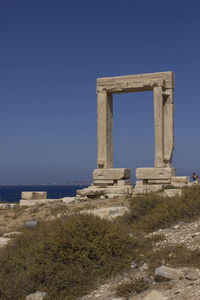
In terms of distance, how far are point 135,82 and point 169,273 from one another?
1305 centimetres

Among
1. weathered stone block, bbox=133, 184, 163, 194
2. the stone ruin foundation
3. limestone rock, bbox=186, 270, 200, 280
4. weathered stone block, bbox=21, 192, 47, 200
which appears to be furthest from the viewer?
weathered stone block, bbox=21, 192, 47, 200

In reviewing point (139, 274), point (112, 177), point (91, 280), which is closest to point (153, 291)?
point (139, 274)

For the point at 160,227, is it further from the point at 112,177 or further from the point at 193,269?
the point at 112,177

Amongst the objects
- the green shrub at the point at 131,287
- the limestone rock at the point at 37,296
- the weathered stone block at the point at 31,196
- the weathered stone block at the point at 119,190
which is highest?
the weathered stone block at the point at 119,190

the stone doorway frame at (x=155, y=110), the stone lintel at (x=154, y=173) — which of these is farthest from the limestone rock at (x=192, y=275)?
the stone doorway frame at (x=155, y=110)

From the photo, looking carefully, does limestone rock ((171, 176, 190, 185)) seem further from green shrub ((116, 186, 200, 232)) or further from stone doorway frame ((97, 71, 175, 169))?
green shrub ((116, 186, 200, 232))

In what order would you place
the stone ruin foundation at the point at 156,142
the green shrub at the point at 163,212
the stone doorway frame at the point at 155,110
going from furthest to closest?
1. the stone doorway frame at the point at 155,110
2. the stone ruin foundation at the point at 156,142
3. the green shrub at the point at 163,212

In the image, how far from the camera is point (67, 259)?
260 inches

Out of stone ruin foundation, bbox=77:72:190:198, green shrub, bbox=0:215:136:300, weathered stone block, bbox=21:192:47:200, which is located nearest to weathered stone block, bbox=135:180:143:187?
stone ruin foundation, bbox=77:72:190:198

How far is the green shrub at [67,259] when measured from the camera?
6156 mm

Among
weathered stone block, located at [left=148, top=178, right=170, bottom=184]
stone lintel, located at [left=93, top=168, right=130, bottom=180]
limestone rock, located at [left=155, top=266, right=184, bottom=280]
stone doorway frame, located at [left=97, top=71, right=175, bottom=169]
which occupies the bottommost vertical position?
limestone rock, located at [left=155, top=266, right=184, bottom=280]

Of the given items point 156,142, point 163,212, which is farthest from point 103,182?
point 163,212

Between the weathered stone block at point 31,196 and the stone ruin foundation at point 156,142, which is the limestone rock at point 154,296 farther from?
the weathered stone block at point 31,196

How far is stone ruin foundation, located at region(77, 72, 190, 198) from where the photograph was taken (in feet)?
54.7
